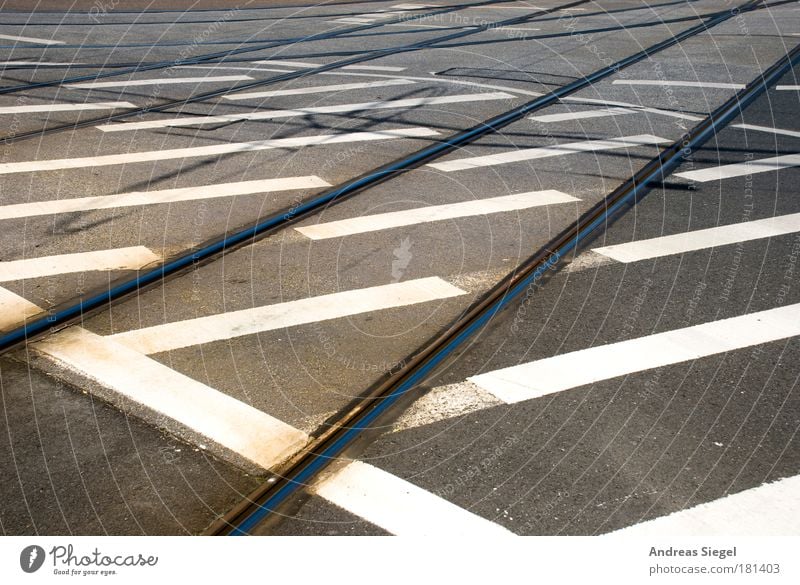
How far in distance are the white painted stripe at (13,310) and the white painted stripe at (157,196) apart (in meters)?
1.86

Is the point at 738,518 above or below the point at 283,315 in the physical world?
below

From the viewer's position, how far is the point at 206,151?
988 cm

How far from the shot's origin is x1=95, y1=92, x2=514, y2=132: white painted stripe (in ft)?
36.0

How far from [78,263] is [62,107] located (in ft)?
18.3

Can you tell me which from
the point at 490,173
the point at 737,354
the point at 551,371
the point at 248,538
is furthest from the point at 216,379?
the point at 490,173

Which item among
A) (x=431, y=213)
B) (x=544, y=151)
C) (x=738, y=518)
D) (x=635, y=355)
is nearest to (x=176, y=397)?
(x=635, y=355)

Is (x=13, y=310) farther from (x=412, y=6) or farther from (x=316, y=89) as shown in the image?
(x=412, y=6)

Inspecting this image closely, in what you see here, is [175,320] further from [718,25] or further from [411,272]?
[718,25]

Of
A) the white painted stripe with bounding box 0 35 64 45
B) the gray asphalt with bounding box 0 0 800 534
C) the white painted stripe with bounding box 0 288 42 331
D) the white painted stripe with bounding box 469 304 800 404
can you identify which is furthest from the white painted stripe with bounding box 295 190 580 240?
the white painted stripe with bounding box 0 35 64 45

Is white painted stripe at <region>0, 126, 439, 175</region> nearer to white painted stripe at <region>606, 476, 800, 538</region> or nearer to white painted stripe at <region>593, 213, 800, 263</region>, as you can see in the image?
white painted stripe at <region>593, 213, 800, 263</region>

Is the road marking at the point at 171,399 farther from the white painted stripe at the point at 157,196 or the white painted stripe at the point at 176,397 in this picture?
the white painted stripe at the point at 157,196

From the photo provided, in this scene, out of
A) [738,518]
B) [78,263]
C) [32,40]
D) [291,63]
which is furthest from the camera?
[32,40]

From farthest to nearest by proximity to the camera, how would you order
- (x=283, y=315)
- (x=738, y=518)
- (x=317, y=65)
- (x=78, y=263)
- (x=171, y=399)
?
(x=317, y=65) → (x=78, y=263) → (x=283, y=315) → (x=171, y=399) → (x=738, y=518)

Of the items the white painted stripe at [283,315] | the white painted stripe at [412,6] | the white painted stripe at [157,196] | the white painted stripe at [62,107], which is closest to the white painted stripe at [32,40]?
the white painted stripe at [62,107]
